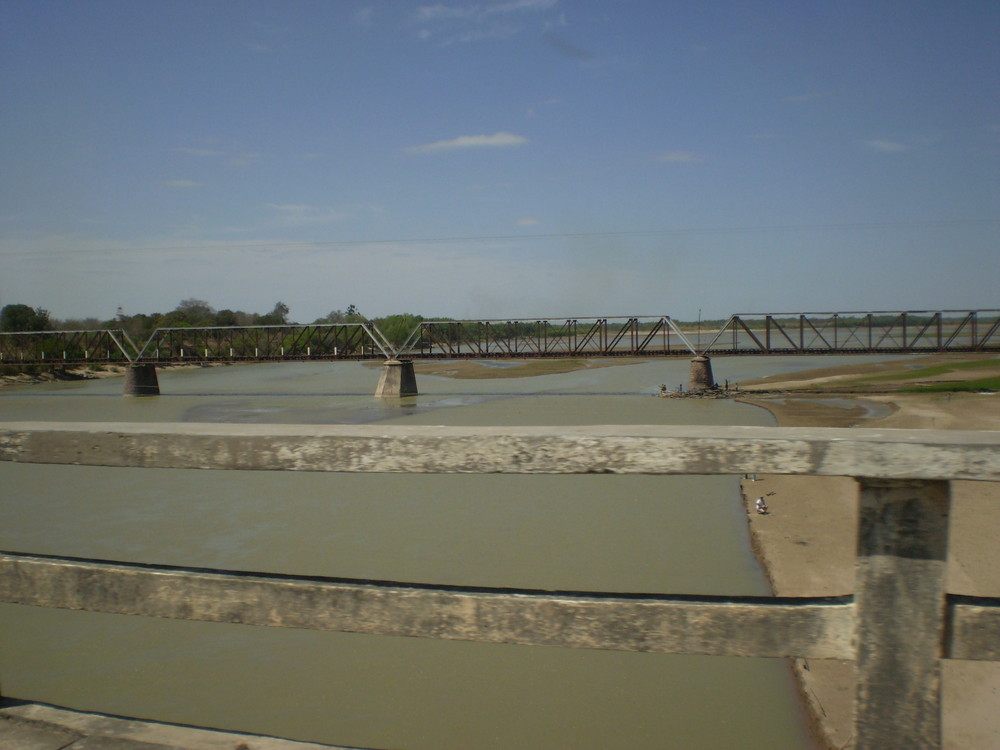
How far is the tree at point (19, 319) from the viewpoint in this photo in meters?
97.6

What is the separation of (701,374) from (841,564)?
3843cm

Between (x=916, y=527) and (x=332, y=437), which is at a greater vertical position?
(x=332, y=437)

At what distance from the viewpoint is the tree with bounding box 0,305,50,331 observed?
97.6 metres

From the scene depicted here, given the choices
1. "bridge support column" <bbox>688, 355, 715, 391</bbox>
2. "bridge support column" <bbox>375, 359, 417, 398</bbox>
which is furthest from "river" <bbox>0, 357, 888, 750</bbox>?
"bridge support column" <bbox>688, 355, 715, 391</bbox>

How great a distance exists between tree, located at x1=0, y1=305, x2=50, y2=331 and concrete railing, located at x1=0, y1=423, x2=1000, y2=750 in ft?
358

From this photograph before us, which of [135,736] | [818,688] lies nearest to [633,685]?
[818,688]

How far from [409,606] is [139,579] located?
83 cm

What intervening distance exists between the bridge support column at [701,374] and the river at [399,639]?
29.8 meters

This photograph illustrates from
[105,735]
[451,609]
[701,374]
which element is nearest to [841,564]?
[451,609]

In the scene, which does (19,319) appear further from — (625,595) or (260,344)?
(625,595)

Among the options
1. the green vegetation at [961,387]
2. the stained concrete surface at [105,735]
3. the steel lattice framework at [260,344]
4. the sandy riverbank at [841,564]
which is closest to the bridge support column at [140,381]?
the steel lattice framework at [260,344]

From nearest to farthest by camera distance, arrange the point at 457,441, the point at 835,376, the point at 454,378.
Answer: the point at 457,441 < the point at 835,376 < the point at 454,378

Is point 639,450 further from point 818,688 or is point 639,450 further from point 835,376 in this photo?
point 835,376

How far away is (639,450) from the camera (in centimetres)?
199
